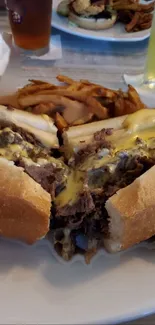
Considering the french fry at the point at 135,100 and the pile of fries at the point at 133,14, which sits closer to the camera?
the french fry at the point at 135,100

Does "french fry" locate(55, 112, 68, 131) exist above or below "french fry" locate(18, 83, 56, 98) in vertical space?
below

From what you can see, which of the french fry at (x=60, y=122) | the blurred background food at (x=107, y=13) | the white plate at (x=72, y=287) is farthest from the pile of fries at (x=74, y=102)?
the blurred background food at (x=107, y=13)

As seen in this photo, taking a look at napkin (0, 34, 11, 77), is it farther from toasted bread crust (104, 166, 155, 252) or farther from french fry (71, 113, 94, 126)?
toasted bread crust (104, 166, 155, 252)

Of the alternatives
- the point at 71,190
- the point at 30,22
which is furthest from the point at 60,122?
the point at 30,22

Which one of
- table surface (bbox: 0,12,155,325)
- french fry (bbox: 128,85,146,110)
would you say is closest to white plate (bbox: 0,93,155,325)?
french fry (bbox: 128,85,146,110)

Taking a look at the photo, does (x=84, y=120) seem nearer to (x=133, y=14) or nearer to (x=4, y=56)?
(x=4, y=56)

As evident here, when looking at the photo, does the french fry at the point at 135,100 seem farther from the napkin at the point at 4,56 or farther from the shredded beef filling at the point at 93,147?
the napkin at the point at 4,56
